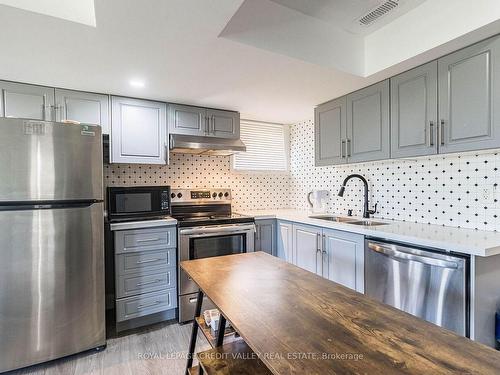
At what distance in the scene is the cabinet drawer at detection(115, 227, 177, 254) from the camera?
7.52 feet

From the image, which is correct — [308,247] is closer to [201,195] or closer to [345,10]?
[201,195]

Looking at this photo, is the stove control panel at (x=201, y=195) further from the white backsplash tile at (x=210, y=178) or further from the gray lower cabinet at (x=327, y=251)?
the gray lower cabinet at (x=327, y=251)

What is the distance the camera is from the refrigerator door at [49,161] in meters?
1.73

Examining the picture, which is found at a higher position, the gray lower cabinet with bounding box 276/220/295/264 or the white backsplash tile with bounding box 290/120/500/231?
the white backsplash tile with bounding box 290/120/500/231

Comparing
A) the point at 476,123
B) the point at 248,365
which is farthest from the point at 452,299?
the point at 248,365

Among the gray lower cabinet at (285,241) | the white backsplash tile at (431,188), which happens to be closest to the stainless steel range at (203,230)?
the gray lower cabinet at (285,241)

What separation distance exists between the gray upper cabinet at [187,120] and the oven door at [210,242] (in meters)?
1.01

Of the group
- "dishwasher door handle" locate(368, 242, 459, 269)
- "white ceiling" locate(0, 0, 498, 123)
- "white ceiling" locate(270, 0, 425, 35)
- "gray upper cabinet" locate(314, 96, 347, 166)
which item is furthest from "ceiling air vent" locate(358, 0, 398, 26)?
"dishwasher door handle" locate(368, 242, 459, 269)

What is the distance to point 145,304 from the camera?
7.82ft

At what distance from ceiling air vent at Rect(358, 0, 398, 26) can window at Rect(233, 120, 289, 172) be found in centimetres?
180

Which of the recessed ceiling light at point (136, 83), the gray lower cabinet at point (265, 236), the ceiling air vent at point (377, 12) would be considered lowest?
the gray lower cabinet at point (265, 236)

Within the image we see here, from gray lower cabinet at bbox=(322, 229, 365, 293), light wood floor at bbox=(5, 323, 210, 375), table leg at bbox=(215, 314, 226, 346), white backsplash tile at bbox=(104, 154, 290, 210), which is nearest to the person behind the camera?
table leg at bbox=(215, 314, 226, 346)

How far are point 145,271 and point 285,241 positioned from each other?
4.63 ft

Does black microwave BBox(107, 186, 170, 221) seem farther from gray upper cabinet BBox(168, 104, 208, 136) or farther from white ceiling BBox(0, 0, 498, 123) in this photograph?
white ceiling BBox(0, 0, 498, 123)
